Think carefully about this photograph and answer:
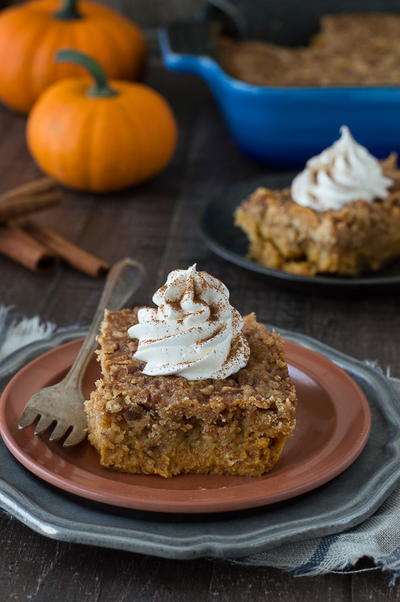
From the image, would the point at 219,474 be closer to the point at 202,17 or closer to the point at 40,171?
the point at 40,171

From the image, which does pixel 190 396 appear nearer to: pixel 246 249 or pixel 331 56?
pixel 246 249

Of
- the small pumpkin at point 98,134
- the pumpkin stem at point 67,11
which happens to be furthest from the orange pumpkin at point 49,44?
the small pumpkin at point 98,134

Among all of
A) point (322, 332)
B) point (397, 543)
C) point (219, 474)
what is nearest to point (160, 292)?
point (219, 474)

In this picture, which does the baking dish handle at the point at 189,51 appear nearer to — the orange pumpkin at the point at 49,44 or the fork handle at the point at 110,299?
the orange pumpkin at the point at 49,44

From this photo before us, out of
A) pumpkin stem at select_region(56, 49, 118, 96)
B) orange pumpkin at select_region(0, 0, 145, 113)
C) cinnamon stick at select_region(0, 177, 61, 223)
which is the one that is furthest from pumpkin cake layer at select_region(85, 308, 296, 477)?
orange pumpkin at select_region(0, 0, 145, 113)

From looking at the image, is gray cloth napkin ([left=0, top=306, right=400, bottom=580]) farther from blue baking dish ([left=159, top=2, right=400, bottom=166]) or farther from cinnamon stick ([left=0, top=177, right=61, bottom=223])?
blue baking dish ([left=159, top=2, right=400, bottom=166])

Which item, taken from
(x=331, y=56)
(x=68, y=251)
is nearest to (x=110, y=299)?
(x=68, y=251)
